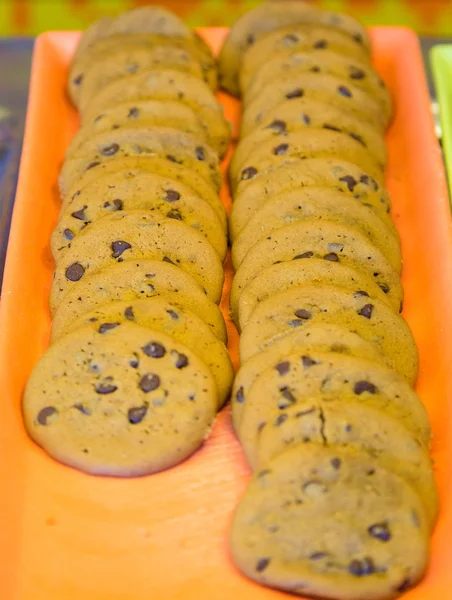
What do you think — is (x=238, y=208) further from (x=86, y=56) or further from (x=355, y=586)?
(x=355, y=586)

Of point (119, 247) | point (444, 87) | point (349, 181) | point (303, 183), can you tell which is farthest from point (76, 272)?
point (444, 87)

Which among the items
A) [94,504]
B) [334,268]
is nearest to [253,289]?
[334,268]

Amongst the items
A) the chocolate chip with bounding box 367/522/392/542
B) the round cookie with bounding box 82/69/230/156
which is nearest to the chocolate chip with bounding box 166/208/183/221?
the round cookie with bounding box 82/69/230/156

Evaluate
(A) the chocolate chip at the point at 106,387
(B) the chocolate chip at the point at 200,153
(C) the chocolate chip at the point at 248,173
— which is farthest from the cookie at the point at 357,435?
(B) the chocolate chip at the point at 200,153

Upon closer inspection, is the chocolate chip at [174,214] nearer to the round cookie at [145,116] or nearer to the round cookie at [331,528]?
the round cookie at [145,116]

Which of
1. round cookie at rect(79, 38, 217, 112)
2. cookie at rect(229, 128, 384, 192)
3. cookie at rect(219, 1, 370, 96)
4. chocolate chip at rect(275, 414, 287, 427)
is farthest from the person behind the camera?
cookie at rect(219, 1, 370, 96)

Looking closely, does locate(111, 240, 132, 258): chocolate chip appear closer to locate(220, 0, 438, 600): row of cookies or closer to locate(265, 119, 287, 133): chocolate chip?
locate(220, 0, 438, 600): row of cookies
